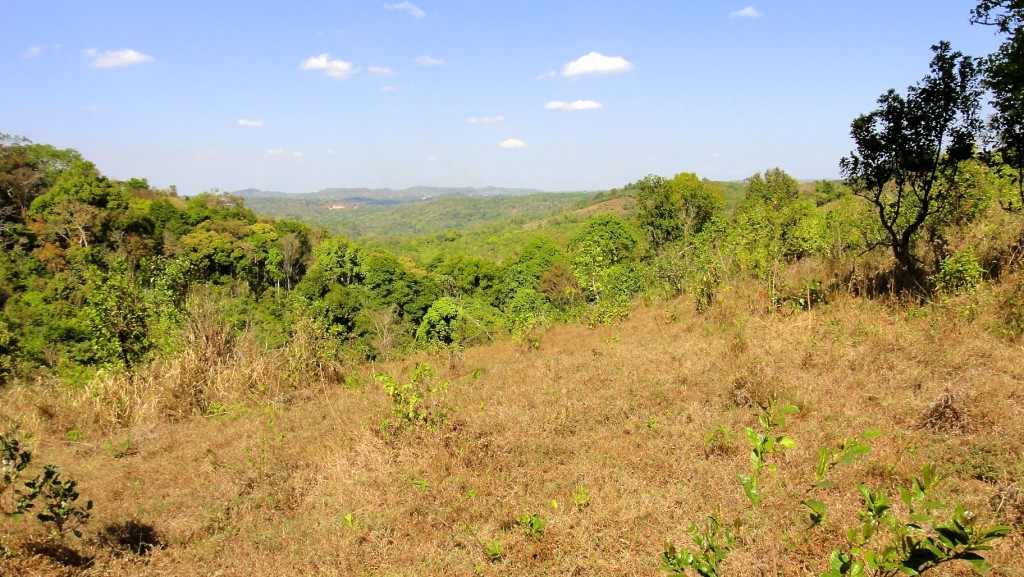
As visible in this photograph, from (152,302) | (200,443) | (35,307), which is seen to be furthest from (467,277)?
(200,443)

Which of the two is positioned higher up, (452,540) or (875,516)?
(875,516)

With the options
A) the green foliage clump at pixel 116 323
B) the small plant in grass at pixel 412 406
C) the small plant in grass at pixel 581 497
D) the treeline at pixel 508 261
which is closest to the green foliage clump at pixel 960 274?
the treeline at pixel 508 261

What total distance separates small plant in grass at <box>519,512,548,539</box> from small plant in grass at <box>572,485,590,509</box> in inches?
12.8

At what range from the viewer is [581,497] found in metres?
4.05

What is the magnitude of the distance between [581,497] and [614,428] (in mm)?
1431

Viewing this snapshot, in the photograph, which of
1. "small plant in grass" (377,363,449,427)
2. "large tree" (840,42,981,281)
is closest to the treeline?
"large tree" (840,42,981,281)

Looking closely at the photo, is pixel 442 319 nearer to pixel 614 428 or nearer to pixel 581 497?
pixel 614 428

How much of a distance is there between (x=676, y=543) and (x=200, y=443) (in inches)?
226

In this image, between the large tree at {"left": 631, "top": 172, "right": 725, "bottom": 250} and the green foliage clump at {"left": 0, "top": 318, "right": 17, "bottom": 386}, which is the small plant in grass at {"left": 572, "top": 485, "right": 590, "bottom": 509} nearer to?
the green foliage clump at {"left": 0, "top": 318, "right": 17, "bottom": 386}

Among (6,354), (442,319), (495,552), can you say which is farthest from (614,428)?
(442,319)

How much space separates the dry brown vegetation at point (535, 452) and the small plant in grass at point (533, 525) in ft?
0.23

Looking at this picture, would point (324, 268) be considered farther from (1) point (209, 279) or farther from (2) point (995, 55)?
(2) point (995, 55)

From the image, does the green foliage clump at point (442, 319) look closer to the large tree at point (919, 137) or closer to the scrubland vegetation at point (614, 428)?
the scrubland vegetation at point (614, 428)

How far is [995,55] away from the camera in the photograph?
263 inches
